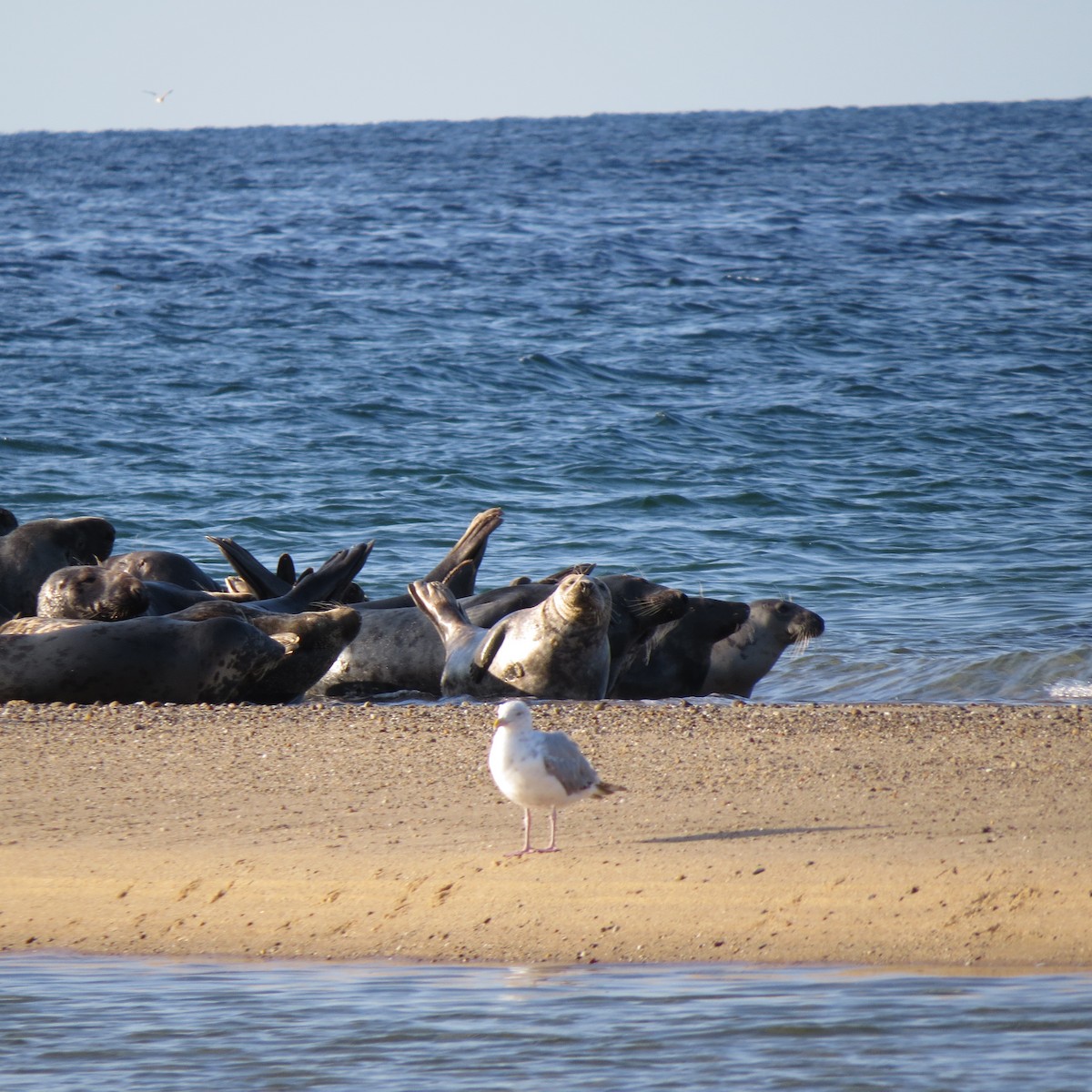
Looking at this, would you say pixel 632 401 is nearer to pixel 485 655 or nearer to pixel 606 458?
pixel 606 458

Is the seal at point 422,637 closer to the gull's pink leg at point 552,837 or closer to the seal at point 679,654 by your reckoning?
the seal at point 679,654

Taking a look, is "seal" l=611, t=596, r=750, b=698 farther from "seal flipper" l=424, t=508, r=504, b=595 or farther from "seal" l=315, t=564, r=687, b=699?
"seal flipper" l=424, t=508, r=504, b=595

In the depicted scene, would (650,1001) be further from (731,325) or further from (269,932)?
(731,325)

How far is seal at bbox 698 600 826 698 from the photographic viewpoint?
8398 mm

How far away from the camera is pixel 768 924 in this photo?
4.13m

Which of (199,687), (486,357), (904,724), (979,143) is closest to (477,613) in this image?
(199,687)

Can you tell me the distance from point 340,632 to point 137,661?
93 cm

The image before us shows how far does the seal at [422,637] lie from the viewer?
8.05 m

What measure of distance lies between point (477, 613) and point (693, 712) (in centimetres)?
205

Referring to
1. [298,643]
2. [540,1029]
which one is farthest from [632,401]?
[540,1029]

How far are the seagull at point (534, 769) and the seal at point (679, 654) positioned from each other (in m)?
3.65

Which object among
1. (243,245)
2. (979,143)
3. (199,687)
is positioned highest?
(979,143)

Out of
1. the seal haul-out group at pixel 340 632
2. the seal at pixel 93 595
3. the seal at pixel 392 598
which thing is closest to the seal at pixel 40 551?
the seal haul-out group at pixel 340 632

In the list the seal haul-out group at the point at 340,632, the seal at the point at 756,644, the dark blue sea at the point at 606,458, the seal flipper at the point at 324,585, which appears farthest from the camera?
the seal flipper at the point at 324,585
